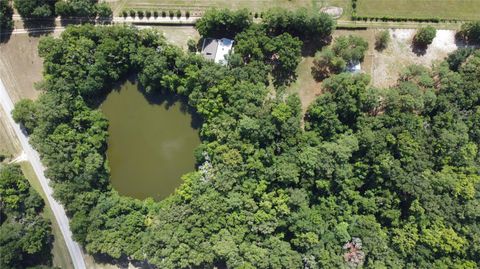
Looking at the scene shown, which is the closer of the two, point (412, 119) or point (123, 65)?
point (412, 119)

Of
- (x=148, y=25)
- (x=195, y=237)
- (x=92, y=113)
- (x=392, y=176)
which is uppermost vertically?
(x=148, y=25)

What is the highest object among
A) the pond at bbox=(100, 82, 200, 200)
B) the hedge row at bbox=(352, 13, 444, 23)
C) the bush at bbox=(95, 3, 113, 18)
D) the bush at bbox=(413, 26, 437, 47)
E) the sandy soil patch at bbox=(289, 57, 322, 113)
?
the bush at bbox=(95, 3, 113, 18)

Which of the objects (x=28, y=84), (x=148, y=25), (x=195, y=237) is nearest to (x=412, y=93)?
(x=195, y=237)

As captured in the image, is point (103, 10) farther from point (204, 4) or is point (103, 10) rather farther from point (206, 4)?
point (206, 4)

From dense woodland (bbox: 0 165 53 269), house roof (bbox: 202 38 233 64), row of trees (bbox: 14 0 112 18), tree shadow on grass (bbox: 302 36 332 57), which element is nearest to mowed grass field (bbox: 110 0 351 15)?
row of trees (bbox: 14 0 112 18)

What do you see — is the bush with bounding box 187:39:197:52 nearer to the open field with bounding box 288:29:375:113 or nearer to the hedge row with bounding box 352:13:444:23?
the open field with bounding box 288:29:375:113

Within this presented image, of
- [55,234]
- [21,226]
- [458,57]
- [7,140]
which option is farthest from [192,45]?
[458,57]

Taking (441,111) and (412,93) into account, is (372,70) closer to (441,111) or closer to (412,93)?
(412,93)
